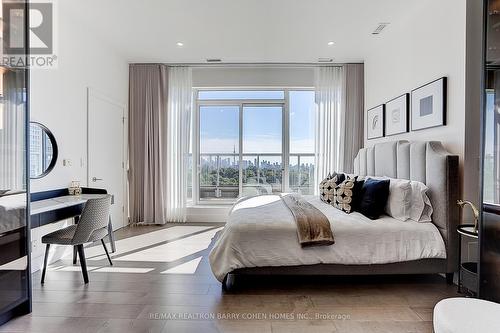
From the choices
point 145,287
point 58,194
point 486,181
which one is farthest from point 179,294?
point 486,181

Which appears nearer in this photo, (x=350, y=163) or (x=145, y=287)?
(x=145, y=287)

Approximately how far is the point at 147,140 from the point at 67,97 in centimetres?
175

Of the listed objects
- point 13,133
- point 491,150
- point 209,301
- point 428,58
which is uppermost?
point 428,58

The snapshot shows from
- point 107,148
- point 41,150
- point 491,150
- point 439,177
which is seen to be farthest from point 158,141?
point 491,150

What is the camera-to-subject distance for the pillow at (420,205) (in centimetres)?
279

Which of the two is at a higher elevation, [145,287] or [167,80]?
[167,80]

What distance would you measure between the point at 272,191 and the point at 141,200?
2.45 meters

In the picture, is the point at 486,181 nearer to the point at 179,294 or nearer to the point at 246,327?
the point at 246,327

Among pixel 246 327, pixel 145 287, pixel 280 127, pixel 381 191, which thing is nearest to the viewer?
pixel 246 327

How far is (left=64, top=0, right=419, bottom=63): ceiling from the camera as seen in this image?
3338 mm

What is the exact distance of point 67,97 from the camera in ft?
11.9

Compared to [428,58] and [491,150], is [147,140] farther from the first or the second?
[491,150]

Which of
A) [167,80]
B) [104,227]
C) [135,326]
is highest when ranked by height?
[167,80]

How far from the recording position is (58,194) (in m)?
3.47
